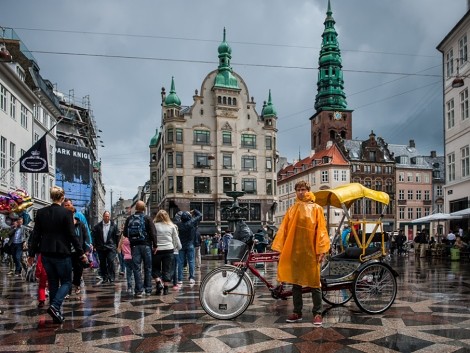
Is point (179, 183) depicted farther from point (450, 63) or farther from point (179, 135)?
point (450, 63)

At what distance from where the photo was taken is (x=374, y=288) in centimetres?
778

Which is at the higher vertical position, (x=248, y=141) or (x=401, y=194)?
(x=248, y=141)

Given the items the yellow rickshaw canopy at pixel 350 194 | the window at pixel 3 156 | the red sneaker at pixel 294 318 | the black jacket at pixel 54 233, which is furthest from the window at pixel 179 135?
the red sneaker at pixel 294 318

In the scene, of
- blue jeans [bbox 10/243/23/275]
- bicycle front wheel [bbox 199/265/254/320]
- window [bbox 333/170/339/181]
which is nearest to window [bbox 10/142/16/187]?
blue jeans [bbox 10/243/23/275]

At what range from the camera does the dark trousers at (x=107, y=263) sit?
1318 centimetres

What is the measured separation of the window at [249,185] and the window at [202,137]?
660 cm

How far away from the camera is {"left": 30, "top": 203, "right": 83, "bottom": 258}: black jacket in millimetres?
7035

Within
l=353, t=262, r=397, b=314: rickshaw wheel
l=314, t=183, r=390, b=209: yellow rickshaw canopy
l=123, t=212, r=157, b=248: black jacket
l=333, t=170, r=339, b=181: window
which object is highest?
l=333, t=170, r=339, b=181: window

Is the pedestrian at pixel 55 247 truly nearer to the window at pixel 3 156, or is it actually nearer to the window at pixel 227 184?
the window at pixel 3 156

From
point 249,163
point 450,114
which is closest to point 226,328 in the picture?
point 450,114

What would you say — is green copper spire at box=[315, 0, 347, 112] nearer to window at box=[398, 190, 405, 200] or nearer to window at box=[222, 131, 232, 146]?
window at box=[398, 190, 405, 200]

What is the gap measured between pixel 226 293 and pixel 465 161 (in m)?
28.2

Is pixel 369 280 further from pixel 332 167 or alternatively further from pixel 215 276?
pixel 332 167

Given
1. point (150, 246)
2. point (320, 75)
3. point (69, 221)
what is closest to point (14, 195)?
point (150, 246)
